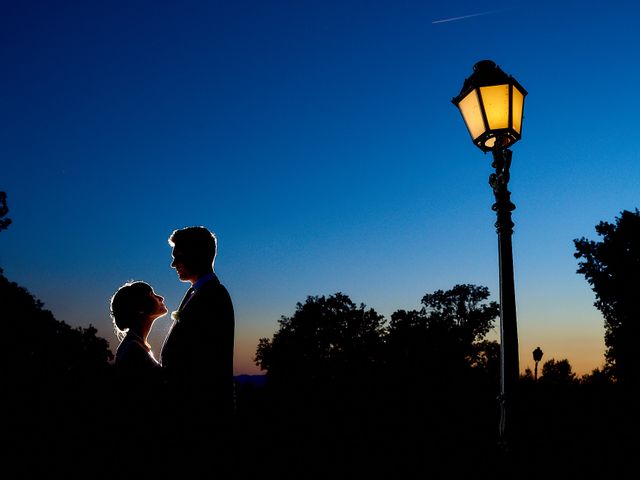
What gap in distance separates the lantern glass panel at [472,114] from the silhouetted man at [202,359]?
114 inches

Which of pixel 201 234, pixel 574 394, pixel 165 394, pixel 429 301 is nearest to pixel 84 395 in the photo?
pixel 165 394

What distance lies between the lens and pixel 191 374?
2816 mm

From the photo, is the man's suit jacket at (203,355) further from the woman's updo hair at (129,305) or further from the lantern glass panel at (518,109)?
the lantern glass panel at (518,109)

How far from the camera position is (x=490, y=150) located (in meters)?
4.50

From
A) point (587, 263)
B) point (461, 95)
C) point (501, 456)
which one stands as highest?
point (587, 263)

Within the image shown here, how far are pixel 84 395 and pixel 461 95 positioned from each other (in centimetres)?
410

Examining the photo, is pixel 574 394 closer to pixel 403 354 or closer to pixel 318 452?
pixel 318 452

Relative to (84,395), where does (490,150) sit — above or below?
above

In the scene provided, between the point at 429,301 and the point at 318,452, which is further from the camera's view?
the point at 429,301

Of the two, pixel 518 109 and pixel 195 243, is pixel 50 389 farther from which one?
pixel 518 109

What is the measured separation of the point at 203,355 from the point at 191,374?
0.13 metres

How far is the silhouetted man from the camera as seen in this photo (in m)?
2.75

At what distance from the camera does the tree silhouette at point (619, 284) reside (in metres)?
29.5

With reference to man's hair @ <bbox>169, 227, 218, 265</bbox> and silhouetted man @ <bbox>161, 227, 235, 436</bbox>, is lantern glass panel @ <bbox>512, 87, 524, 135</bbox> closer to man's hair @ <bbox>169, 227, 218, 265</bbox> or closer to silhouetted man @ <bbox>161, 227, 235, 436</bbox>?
man's hair @ <bbox>169, 227, 218, 265</bbox>
